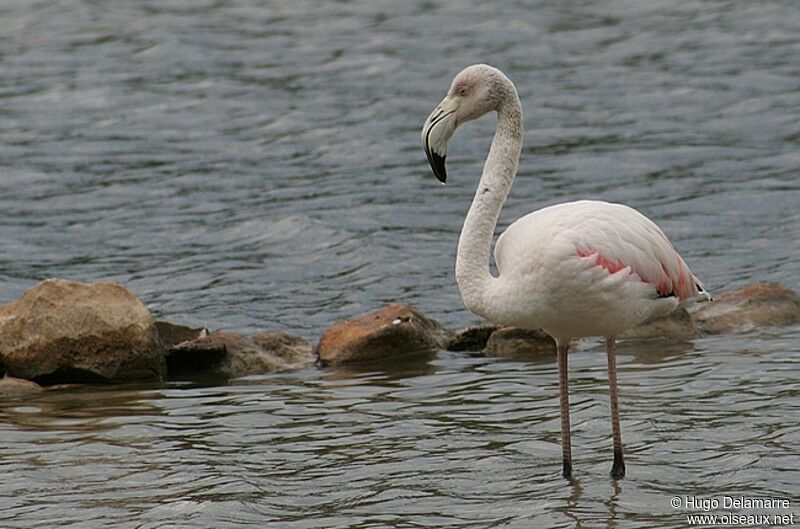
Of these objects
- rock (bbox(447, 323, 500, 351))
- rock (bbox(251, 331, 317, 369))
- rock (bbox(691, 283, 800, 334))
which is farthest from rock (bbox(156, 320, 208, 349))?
rock (bbox(691, 283, 800, 334))

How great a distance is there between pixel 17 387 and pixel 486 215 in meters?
4.03

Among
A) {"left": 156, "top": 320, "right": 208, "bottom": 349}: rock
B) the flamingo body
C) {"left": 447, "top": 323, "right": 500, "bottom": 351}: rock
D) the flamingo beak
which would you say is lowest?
{"left": 447, "top": 323, "right": 500, "bottom": 351}: rock

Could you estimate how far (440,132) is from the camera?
7.49 m

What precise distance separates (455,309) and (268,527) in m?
5.76

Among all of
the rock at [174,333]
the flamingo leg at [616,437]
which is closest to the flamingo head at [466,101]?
the flamingo leg at [616,437]

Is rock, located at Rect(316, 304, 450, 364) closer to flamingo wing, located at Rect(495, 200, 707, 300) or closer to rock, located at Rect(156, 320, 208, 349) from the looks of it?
rock, located at Rect(156, 320, 208, 349)

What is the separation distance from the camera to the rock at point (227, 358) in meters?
10.6

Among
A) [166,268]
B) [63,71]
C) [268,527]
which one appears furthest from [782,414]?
[63,71]

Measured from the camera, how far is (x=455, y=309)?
495 inches

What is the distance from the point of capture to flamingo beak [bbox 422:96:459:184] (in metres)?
7.44

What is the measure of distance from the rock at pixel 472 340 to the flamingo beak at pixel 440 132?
3.72 m

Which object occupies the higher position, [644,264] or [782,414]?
[644,264]

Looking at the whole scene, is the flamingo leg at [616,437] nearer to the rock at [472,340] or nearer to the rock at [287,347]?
the rock at [472,340]

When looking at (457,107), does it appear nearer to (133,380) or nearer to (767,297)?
(133,380)
